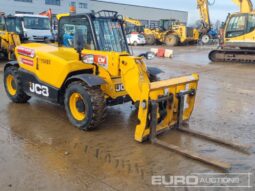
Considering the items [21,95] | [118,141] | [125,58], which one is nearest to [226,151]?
[118,141]

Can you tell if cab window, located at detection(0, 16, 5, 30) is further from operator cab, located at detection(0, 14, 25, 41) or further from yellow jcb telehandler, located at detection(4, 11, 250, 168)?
yellow jcb telehandler, located at detection(4, 11, 250, 168)

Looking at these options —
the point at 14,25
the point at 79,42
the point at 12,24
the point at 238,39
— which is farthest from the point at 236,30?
the point at 79,42

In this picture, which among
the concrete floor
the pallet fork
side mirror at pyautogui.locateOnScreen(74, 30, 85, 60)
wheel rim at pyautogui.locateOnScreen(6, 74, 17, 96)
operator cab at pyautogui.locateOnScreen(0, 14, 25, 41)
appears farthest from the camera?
operator cab at pyautogui.locateOnScreen(0, 14, 25, 41)

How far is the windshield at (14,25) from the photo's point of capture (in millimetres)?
15367

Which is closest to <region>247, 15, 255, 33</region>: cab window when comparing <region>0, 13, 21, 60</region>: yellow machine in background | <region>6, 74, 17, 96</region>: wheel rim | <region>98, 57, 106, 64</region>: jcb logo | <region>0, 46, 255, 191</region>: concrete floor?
<region>0, 46, 255, 191</region>: concrete floor

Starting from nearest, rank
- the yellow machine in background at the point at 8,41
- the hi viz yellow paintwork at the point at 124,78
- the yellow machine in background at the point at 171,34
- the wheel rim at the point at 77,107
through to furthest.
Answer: the hi viz yellow paintwork at the point at 124,78 < the wheel rim at the point at 77,107 < the yellow machine in background at the point at 8,41 < the yellow machine in background at the point at 171,34

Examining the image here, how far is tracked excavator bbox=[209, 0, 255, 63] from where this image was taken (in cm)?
1564

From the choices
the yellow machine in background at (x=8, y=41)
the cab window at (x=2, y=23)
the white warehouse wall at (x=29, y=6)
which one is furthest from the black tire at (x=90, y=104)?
the white warehouse wall at (x=29, y=6)

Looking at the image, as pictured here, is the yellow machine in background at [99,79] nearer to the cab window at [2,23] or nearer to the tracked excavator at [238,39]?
the cab window at [2,23]

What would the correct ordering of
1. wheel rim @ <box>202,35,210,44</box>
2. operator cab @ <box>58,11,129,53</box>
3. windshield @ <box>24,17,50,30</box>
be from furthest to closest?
wheel rim @ <box>202,35,210,44</box>
windshield @ <box>24,17,50,30</box>
operator cab @ <box>58,11,129,53</box>

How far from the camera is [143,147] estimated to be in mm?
4703

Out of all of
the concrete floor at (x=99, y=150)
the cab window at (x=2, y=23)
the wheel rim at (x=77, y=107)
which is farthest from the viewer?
the cab window at (x=2, y=23)

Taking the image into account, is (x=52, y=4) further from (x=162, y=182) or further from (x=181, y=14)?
(x=162, y=182)

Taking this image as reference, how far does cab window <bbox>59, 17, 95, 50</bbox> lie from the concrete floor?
60.3 inches
